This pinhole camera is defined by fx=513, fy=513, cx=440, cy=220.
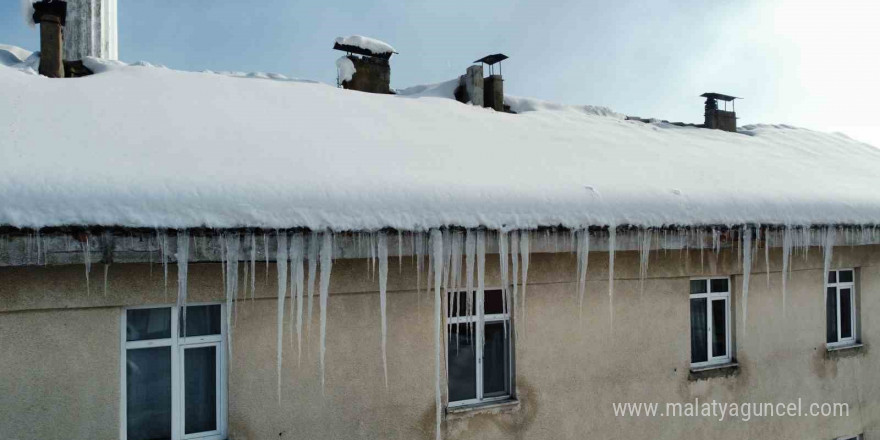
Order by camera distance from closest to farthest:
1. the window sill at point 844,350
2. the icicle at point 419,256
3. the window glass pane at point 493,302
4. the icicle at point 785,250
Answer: the icicle at point 419,256, the window glass pane at point 493,302, the icicle at point 785,250, the window sill at point 844,350

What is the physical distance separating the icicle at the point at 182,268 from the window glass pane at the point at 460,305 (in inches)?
86.9

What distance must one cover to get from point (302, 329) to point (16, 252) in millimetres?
1910

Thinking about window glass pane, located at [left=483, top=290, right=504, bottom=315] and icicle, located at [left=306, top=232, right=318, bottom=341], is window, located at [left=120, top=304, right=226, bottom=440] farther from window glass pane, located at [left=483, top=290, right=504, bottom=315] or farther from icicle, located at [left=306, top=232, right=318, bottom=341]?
window glass pane, located at [left=483, top=290, right=504, bottom=315]

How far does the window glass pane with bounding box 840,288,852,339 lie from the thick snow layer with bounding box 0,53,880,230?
1.36 m

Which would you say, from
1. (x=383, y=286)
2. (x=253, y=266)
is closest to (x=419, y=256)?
(x=383, y=286)

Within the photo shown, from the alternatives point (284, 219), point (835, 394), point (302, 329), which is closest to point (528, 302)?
point (302, 329)

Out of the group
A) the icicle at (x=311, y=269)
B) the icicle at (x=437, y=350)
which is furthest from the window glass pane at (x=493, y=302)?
the icicle at (x=311, y=269)

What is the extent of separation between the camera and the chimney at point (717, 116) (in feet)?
37.7

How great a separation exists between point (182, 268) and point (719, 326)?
18.6ft

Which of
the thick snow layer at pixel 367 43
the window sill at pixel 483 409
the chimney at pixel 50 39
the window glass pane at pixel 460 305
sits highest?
the thick snow layer at pixel 367 43

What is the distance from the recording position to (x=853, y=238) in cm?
579

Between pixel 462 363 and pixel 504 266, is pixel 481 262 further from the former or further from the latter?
pixel 462 363

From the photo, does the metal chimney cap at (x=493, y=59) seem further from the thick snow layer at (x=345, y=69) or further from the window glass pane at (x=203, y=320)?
the window glass pane at (x=203, y=320)

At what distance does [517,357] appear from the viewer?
15.8ft
